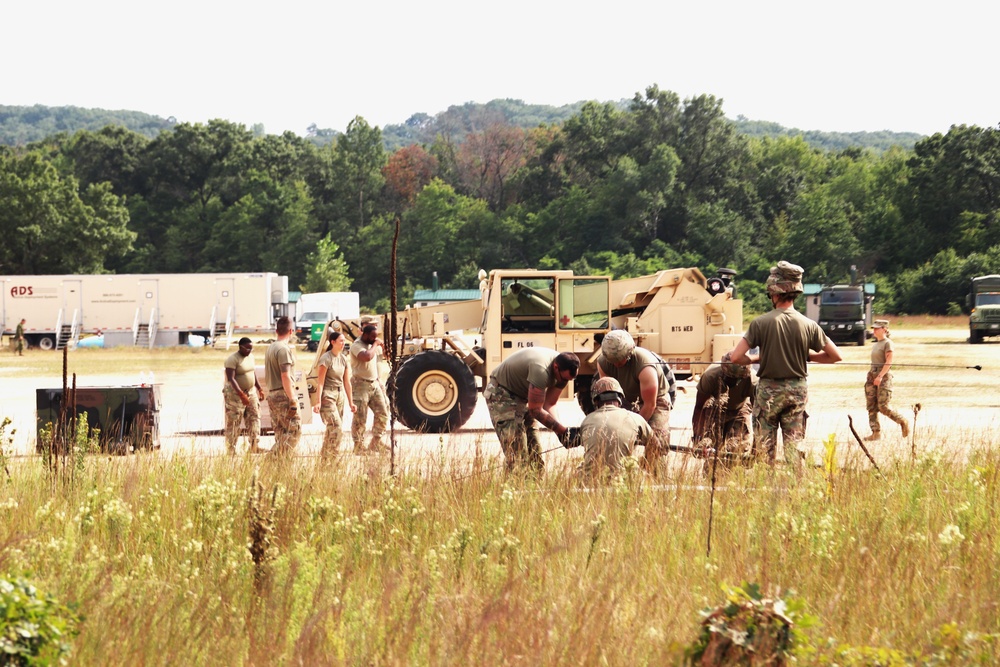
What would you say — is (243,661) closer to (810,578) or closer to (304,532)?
(304,532)

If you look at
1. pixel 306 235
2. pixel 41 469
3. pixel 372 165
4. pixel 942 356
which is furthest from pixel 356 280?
pixel 41 469

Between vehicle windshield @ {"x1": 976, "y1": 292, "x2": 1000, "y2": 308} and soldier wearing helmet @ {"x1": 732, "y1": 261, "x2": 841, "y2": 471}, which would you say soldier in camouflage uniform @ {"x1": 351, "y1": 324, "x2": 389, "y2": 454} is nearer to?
soldier wearing helmet @ {"x1": 732, "y1": 261, "x2": 841, "y2": 471}

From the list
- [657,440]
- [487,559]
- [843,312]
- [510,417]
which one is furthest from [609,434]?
[843,312]

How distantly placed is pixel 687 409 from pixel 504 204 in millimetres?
90514

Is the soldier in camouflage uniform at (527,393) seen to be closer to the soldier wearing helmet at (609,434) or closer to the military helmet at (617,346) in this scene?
the military helmet at (617,346)

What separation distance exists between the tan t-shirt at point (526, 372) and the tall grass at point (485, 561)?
4.17ft

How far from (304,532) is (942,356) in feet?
106

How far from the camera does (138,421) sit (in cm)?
1310

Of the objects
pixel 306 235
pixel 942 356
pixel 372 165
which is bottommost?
pixel 942 356

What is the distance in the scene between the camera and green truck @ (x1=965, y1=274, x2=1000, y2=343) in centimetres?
4500

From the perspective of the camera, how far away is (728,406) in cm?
1027

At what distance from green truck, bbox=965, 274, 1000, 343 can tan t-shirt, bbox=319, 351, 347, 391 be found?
1435 inches

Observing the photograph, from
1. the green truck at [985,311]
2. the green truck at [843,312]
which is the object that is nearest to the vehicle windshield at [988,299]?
the green truck at [985,311]

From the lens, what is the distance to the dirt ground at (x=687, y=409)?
11594 millimetres
